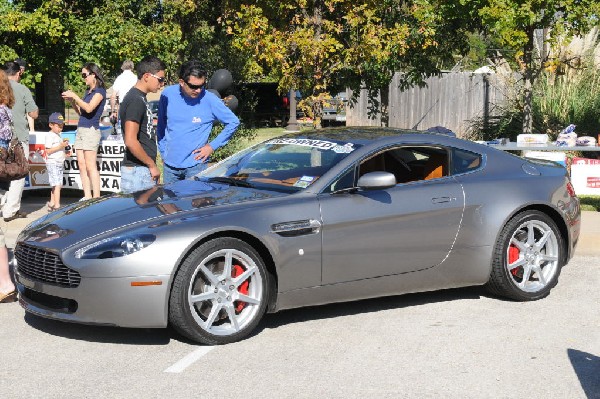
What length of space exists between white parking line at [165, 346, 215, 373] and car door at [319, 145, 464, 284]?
977mm

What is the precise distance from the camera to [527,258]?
7312mm

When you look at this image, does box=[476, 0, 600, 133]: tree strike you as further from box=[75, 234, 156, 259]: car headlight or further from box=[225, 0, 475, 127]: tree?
box=[75, 234, 156, 259]: car headlight

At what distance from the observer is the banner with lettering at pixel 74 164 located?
39.8 ft

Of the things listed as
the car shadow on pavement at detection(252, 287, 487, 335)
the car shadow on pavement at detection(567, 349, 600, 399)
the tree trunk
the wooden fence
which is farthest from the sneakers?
the wooden fence

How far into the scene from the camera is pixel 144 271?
227 inches

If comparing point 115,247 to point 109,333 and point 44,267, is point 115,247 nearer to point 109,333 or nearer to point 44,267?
point 44,267

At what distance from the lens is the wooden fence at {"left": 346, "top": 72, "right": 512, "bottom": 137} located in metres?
21.7

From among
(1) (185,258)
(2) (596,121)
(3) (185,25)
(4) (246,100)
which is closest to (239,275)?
(1) (185,258)

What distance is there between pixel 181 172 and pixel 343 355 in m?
3.14

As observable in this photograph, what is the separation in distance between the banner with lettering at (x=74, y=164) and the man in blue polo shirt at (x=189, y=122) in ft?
12.1

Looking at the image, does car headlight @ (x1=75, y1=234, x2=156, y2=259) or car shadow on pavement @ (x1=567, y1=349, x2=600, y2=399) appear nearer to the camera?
car shadow on pavement @ (x1=567, y1=349, x2=600, y2=399)

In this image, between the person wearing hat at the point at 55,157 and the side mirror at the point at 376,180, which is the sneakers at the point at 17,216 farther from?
the side mirror at the point at 376,180

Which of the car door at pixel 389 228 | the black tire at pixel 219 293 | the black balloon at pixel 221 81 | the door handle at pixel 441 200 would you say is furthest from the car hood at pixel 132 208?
the black balloon at pixel 221 81

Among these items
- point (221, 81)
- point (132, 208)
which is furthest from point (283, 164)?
point (221, 81)
